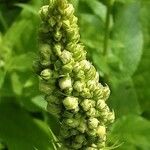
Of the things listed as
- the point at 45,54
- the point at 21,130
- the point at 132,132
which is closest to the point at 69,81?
the point at 45,54

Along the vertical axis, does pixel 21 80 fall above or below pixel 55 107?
below

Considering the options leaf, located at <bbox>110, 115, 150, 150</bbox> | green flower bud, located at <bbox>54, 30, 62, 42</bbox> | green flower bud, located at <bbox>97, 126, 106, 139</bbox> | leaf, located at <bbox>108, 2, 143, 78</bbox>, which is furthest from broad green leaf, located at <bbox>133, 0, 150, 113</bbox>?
green flower bud, located at <bbox>54, 30, 62, 42</bbox>

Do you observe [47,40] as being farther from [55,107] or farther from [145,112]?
[145,112]

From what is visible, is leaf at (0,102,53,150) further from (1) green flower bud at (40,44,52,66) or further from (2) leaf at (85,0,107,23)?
(1) green flower bud at (40,44,52,66)

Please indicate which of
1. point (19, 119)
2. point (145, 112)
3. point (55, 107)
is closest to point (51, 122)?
point (19, 119)

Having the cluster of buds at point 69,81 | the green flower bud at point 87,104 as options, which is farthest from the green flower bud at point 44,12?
the green flower bud at point 87,104

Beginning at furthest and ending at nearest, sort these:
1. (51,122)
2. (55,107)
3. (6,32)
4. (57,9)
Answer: (6,32) < (51,122) < (55,107) < (57,9)
